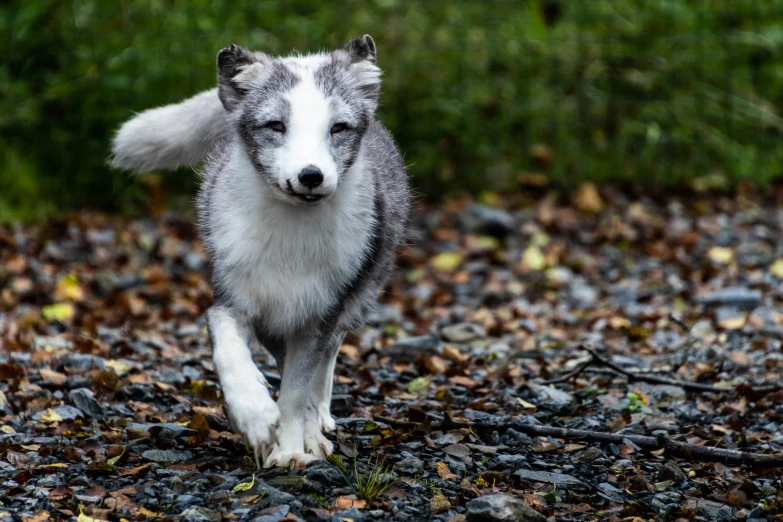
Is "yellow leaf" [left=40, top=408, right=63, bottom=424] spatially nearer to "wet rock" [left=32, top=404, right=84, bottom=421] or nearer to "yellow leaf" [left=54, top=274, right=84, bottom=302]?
"wet rock" [left=32, top=404, right=84, bottom=421]

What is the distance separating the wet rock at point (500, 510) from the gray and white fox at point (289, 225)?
74cm

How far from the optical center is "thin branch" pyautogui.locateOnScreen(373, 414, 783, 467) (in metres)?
3.92

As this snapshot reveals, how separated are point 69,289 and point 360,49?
12.2ft

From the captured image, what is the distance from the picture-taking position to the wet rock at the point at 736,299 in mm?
6797

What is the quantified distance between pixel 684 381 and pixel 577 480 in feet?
4.81

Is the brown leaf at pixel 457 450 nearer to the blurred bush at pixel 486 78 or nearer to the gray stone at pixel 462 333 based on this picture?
the gray stone at pixel 462 333

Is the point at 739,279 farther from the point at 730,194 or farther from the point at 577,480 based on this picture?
the point at 577,480

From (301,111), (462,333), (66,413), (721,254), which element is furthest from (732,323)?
(66,413)

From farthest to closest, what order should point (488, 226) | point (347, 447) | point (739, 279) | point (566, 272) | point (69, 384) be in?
point (488, 226) → point (566, 272) → point (739, 279) → point (69, 384) → point (347, 447)

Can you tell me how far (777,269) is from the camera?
762 cm

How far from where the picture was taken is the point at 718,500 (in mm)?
3691

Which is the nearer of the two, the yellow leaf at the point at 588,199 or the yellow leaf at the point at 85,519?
the yellow leaf at the point at 85,519

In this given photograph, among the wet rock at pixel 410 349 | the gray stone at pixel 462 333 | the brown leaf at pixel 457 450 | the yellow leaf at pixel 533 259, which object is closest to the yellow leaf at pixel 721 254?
the yellow leaf at pixel 533 259

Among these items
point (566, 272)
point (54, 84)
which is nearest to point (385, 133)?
point (566, 272)
